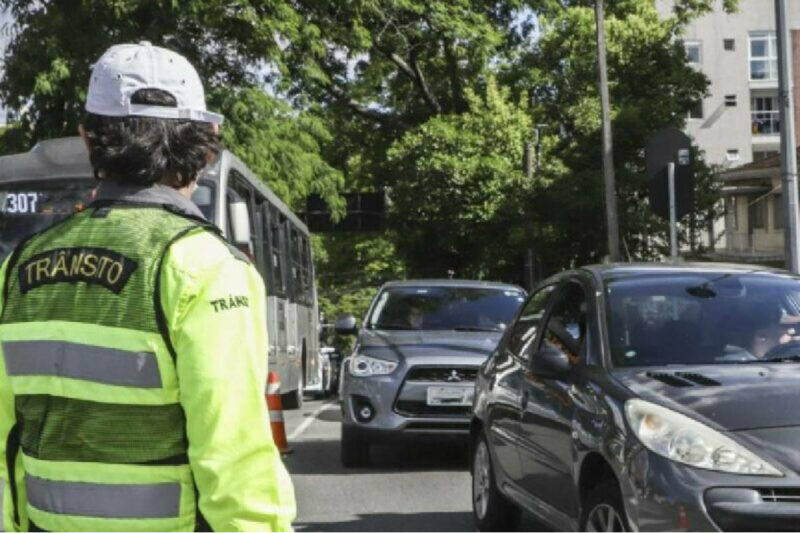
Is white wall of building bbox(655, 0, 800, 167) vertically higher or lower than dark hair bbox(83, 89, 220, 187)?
higher

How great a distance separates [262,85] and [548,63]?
44.9 ft

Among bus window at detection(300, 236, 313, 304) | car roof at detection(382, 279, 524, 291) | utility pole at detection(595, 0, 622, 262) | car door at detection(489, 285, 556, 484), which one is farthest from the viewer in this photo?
utility pole at detection(595, 0, 622, 262)

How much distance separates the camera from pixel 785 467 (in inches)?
239

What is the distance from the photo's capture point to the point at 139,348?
9.05 feet

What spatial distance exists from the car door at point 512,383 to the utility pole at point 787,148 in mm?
10000

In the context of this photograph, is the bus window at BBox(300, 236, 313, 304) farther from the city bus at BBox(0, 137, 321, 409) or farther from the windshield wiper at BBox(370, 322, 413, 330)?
the windshield wiper at BBox(370, 322, 413, 330)

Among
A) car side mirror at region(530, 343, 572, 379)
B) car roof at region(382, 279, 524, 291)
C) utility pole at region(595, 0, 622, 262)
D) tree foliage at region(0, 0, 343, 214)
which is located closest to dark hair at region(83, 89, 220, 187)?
car side mirror at region(530, 343, 572, 379)

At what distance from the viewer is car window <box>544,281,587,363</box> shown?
25.2 ft

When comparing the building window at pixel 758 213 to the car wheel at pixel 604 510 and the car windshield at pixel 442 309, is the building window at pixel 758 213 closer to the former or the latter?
the car windshield at pixel 442 309

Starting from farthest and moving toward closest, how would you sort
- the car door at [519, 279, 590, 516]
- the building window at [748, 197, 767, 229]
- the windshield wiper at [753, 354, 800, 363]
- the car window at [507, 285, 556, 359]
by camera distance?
the building window at [748, 197, 767, 229], the car window at [507, 285, 556, 359], the windshield wiper at [753, 354, 800, 363], the car door at [519, 279, 590, 516]

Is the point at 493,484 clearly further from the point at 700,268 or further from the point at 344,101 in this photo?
the point at 344,101

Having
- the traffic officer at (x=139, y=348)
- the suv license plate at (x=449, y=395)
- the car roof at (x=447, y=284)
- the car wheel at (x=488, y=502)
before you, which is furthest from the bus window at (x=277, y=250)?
the traffic officer at (x=139, y=348)

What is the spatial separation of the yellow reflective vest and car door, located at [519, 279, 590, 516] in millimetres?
4421

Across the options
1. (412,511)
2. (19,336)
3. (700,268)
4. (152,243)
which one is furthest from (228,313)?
(412,511)
